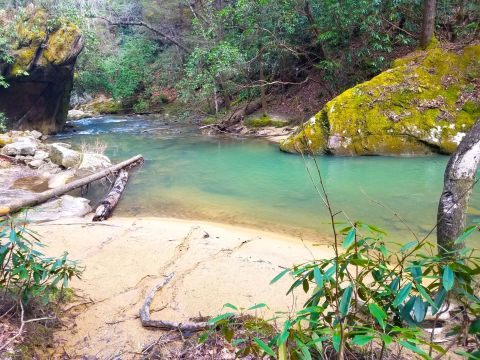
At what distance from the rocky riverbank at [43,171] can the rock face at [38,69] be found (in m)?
3.76

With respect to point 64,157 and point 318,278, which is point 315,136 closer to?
point 64,157

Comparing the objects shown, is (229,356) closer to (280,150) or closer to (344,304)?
(344,304)

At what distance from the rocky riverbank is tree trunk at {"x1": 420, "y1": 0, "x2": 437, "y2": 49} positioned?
10.6m

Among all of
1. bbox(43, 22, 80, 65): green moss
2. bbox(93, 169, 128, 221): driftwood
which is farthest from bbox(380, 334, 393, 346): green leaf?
bbox(43, 22, 80, 65): green moss

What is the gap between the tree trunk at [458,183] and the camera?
2.56 m

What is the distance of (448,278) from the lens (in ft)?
4.41

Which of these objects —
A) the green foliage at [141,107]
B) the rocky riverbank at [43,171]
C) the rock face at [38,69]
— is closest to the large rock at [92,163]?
the rocky riverbank at [43,171]

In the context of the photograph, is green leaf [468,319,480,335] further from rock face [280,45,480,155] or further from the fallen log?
rock face [280,45,480,155]

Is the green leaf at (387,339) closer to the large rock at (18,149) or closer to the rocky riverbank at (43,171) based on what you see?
the rocky riverbank at (43,171)

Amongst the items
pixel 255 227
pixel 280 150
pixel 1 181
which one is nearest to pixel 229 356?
pixel 255 227

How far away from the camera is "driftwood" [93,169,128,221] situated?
6416 millimetres

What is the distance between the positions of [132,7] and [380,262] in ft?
90.4

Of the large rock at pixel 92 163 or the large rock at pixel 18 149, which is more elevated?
the large rock at pixel 18 149

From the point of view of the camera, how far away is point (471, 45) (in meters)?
11.8
